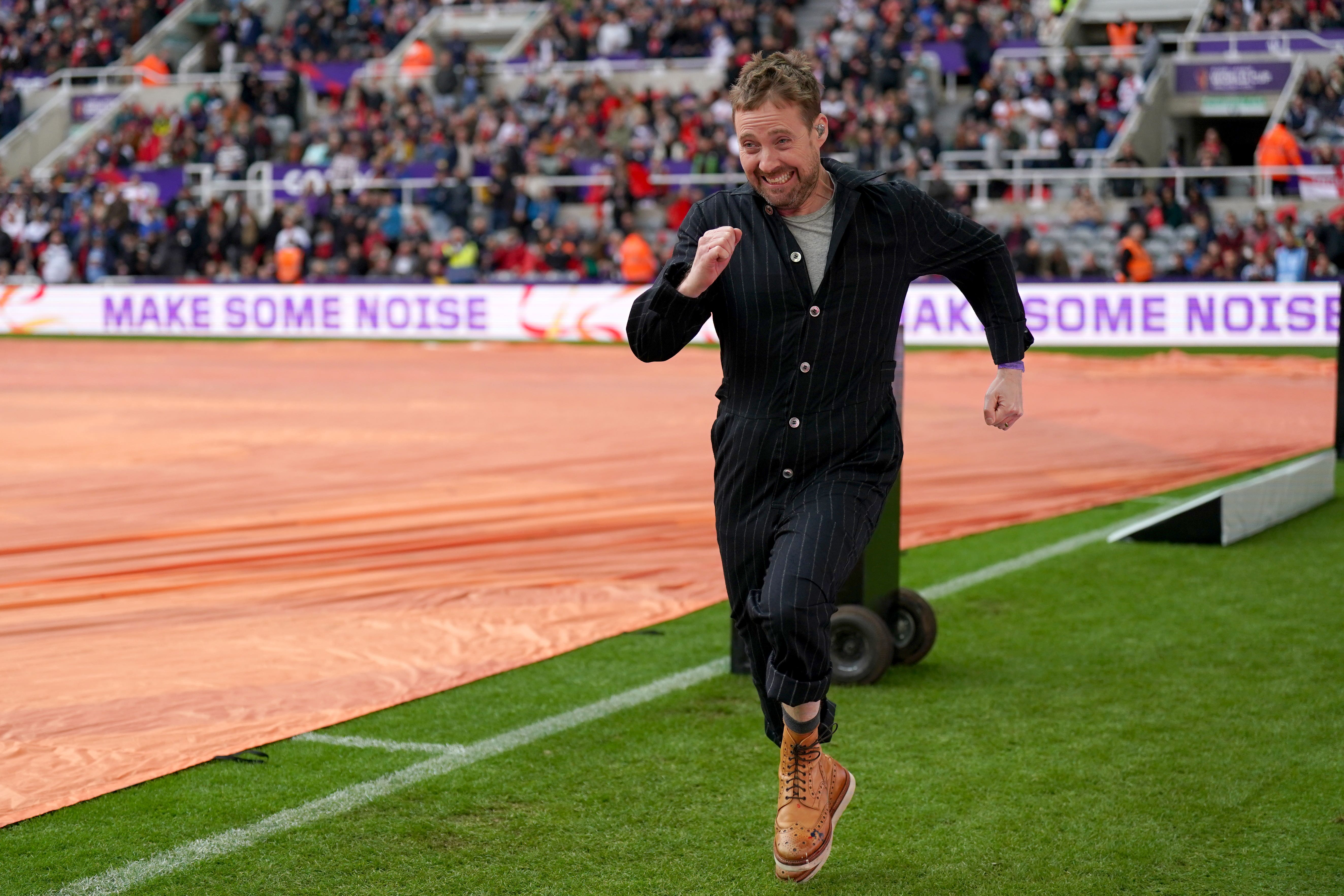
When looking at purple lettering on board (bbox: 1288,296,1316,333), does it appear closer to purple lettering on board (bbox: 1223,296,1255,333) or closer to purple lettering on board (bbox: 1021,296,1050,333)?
purple lettering on board (bbox: 1223,296,1255,333)

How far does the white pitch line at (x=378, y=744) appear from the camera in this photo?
5117 mm

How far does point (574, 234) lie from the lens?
26.8 m

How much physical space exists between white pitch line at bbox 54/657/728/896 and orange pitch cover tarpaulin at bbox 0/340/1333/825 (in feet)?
1.88

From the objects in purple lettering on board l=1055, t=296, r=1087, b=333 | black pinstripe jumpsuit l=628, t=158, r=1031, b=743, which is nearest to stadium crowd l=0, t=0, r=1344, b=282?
purple lettering on board l=1055, t=296, r=1087, b=333

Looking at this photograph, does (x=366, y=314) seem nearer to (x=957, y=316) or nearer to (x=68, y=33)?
(x=957, y=316)

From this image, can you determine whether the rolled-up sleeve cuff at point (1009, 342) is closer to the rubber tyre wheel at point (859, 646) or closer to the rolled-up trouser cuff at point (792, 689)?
the rolled-up trouser cuff at point (792, 689)

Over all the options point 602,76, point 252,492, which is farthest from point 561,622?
point 602,76

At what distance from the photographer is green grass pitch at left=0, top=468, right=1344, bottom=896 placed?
402 cm

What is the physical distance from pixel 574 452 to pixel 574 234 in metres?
15.4

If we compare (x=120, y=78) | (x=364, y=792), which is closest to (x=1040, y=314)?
(x=364, y=792)

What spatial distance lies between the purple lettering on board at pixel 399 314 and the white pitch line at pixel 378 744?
20.3 m

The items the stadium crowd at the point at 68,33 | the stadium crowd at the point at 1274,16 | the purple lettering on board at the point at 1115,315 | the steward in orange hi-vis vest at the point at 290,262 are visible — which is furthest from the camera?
the stadium crowd at the point at 68,33

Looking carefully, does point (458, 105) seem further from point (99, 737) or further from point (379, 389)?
point (99, 737)

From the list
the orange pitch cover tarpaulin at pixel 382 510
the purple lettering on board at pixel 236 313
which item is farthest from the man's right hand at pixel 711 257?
the purple lettering on board at pixel 236 313
